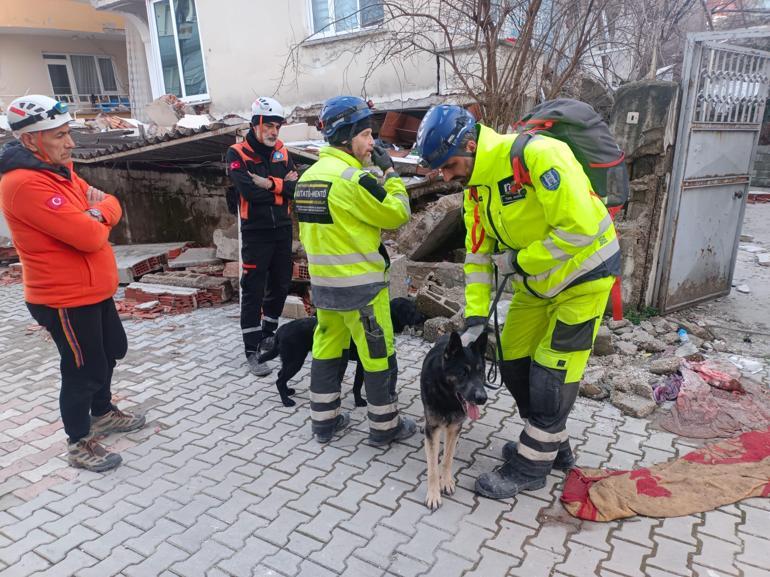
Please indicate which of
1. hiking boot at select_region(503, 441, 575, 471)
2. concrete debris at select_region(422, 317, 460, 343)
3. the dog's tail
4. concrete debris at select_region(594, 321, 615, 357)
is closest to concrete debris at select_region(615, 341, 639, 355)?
concrete debris at select_region(594, 321, 615, 357)

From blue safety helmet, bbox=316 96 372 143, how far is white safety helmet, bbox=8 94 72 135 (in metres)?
1.52

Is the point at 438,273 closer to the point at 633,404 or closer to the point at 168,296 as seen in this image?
the point at 633,404

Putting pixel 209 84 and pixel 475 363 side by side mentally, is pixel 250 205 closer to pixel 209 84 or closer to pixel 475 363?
pixel 475 363

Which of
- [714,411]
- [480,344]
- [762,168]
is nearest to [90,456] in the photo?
[480,344]

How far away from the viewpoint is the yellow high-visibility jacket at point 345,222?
3053 mm

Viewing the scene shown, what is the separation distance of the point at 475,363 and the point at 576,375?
57 cm

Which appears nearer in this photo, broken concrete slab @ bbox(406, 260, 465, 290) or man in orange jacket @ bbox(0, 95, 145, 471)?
man in orange jacket @ bbox(0, 95, 145, 471)

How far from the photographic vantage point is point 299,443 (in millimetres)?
3668

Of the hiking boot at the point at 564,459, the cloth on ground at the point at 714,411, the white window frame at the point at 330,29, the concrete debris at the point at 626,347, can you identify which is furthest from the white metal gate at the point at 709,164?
the white window frame at the point at 330,29

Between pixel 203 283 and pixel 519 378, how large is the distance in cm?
504

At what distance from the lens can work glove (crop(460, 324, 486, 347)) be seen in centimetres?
286

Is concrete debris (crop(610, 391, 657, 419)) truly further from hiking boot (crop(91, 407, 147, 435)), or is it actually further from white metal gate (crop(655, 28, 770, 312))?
hiking boot (crop(91, 407, 147, 435))

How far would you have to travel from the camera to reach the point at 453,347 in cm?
275

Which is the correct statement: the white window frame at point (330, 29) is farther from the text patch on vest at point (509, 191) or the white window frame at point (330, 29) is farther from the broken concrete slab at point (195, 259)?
the text patch on vest at point (509, 191)
